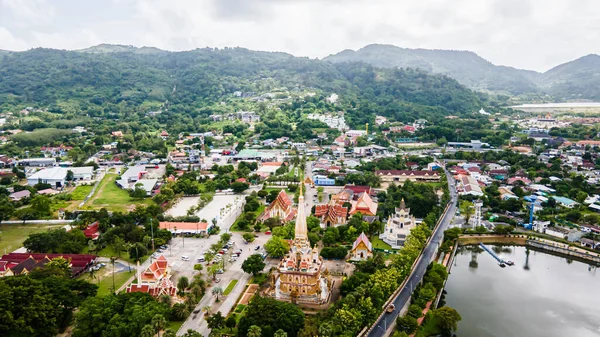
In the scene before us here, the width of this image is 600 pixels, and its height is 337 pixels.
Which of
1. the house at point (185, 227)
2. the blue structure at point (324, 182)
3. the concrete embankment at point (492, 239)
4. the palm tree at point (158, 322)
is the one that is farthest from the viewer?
the blue structure at point (324, 182)

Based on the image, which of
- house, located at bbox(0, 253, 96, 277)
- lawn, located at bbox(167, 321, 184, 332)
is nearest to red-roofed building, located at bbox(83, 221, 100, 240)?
house, located at bbox(0, 253, 96, 277)

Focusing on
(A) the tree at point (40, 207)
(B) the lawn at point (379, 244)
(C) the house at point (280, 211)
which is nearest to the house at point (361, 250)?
(B) the lawn at point (379, 244)

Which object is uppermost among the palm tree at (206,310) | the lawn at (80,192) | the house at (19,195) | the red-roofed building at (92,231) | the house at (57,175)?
the house at (57,175)

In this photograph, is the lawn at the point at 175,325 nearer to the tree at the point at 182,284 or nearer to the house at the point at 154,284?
the house at the point at 154,284

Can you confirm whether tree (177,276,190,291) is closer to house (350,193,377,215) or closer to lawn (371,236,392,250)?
lawn (371,236,392,250)

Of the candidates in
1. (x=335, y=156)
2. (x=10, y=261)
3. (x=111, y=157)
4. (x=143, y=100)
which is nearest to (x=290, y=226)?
(x=10, y=261)

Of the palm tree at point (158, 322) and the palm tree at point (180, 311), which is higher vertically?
the palm tree at point (158, 322)

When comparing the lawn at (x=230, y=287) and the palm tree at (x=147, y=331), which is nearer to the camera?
the palm tree at (x=147, y=331)
